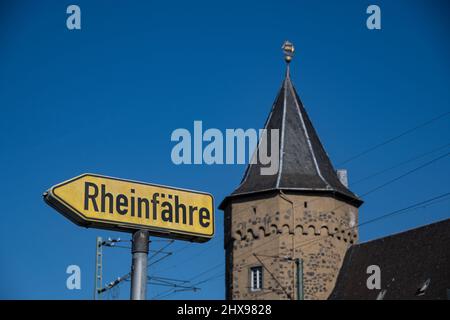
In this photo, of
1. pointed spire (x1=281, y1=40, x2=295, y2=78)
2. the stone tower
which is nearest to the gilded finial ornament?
pointed spire (x1=281, y1=40, x2=295, y2=78)

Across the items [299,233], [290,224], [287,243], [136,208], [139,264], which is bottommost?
[139,264]

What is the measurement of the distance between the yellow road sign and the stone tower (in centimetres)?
2730

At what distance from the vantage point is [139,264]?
1255 cm

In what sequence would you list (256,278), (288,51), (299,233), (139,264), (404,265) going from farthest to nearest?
(288,51) → (299,233) → (256,278) → (404,265) → (139,264)

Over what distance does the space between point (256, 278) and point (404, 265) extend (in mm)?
6467

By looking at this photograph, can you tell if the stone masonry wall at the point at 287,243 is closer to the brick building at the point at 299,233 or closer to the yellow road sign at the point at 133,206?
the brick building at the point at 299,233

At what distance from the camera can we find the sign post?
42.0 ft

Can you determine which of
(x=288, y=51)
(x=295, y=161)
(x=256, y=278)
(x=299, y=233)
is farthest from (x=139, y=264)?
(x=288, y=51)

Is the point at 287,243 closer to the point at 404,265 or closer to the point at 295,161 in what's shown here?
the point at 295,161

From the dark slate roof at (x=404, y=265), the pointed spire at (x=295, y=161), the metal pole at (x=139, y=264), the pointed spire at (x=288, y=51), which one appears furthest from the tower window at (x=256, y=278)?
the metal pole at (x=139, y=264)

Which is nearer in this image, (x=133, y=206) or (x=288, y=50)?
(x=133, y=206)

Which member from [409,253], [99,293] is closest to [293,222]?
[409,253]

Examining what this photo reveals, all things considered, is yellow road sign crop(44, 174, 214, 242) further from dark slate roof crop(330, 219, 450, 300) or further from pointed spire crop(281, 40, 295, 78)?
pointed spire crop(281, 40, 295, 78)

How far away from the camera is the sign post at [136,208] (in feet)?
42.0
